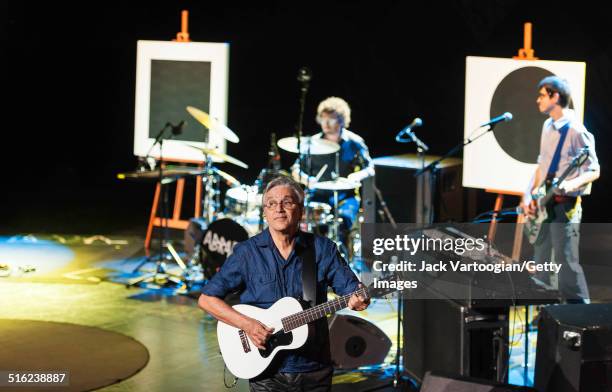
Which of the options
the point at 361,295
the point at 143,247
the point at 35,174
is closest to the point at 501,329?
the point at 361,295

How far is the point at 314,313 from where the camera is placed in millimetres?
4309

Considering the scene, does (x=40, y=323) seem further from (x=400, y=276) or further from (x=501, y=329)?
(x=501, y=329)

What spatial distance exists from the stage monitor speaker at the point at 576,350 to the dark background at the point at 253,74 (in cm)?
416

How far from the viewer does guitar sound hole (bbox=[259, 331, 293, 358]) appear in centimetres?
436

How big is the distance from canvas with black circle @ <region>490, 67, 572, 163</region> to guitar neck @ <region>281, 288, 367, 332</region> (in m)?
4.88

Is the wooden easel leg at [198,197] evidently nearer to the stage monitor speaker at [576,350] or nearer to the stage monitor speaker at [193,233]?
the stage monitor speaker at [193,233]

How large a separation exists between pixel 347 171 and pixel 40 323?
3232 mm

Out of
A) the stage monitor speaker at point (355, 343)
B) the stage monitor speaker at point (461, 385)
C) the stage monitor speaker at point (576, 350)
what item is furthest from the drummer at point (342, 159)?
the stage monitor speaker at point (461, 385)

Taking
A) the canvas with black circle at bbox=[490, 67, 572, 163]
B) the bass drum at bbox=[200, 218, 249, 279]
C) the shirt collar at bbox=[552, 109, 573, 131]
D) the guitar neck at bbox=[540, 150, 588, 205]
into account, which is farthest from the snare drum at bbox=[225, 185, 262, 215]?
the shirt collar at bbox=[552, 109, 573, 131]

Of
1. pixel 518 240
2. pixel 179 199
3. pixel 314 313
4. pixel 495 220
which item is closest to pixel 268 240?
pixel 314 313

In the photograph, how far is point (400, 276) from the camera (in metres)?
6.15

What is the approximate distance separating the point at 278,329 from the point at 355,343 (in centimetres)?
234

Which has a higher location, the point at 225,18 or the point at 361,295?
the point at 225,18

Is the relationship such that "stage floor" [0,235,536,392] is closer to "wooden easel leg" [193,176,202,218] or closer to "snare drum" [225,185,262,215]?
"wooden easel leg" [193,176,202,218]
